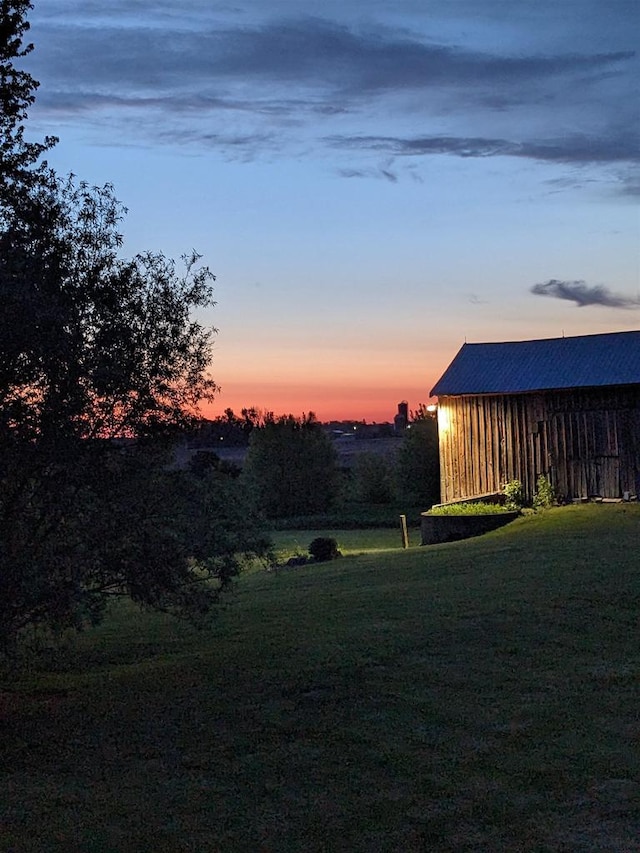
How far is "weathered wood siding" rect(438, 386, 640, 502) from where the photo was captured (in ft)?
100

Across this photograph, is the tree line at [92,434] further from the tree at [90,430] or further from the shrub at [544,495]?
the shrub at [544,495]

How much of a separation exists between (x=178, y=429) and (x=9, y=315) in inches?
90.8

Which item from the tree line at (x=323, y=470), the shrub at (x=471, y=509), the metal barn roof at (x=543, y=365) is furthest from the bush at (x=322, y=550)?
the tree line at (x=323, y=470)

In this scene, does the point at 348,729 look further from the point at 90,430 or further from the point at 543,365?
the point at 543,365

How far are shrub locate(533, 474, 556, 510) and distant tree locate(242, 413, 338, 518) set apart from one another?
78.0 feet

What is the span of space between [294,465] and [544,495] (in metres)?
25.4

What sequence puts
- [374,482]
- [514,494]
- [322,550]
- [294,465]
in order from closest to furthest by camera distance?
[322,550] < [514,494] < [294,465] < [374,482]

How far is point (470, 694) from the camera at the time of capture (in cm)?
1112

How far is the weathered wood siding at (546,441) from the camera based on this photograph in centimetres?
3058

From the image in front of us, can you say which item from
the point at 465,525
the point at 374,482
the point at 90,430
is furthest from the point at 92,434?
the point at 374,482

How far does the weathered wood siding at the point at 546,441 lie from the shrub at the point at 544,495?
234 millimetres

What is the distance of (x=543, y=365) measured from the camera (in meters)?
32.9

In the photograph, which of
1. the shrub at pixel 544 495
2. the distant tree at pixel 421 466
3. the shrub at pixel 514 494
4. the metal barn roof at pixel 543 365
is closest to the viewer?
the shrub at pixel 544 495

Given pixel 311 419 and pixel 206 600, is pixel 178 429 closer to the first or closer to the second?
pixel 206 600
